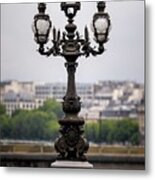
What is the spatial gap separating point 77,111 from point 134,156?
31 centimetres

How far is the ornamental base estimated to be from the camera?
2.24 meters

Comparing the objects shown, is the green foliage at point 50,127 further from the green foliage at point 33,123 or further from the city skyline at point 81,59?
the city skyline at point 81,59

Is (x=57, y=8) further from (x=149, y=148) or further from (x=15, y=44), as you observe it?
(x=149, y=148)

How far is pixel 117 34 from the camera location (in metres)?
2.21

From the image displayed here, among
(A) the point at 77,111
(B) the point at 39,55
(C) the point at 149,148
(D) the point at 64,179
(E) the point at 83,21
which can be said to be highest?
(E) the point at 83,21

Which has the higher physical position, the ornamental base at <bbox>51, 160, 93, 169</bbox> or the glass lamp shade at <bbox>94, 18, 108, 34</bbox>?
the glass lamp shade at <bbox>94, 18, 108, 34</bbox>

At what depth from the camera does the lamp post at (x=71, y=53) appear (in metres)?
2.24

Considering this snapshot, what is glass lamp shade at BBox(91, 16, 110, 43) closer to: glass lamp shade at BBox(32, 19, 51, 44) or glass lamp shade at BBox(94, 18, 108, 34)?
glass lamp shade at BBox(94, 18, 108, 34)

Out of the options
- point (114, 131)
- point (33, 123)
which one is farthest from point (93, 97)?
point (33, 123)

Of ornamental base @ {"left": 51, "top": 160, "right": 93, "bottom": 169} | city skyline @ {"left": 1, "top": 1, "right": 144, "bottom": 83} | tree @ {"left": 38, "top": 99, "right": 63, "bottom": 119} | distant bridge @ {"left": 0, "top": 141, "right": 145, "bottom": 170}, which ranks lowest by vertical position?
ornamental base @ {"left": 51, "top": 160, "right": 93, "bottom": 169}

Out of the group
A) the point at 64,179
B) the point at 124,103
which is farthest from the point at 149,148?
the point at 64,179

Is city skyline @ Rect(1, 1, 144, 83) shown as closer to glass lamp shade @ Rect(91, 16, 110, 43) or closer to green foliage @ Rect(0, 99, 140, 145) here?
glass lamp shade @ Rect(91, 16, 110, 43)

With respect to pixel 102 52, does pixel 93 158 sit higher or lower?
lower

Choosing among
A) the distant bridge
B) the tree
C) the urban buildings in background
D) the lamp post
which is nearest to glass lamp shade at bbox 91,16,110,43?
the lamp post
